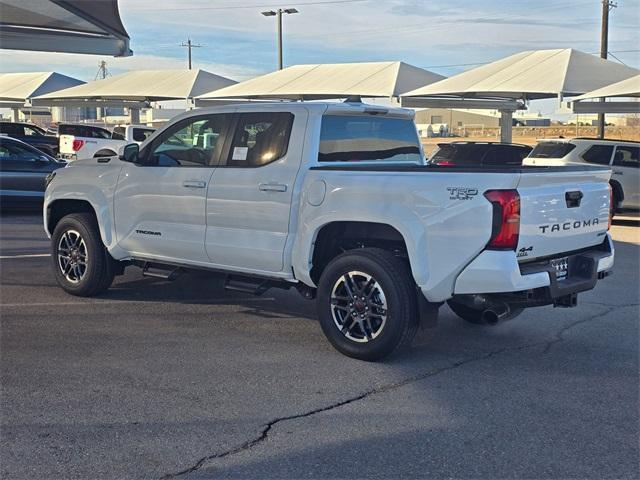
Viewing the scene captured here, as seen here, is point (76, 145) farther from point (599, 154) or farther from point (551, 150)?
Answer: point (599, 154)

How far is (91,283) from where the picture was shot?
7590 millimetres

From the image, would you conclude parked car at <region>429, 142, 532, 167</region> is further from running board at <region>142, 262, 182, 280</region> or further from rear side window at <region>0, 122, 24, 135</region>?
rear side window at <region>0, 122, 24, 135</region>

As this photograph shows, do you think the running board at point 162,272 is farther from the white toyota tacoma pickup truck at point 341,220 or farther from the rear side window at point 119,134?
the rear side window at point 119,134

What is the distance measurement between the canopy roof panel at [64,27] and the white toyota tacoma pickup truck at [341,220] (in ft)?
12.9

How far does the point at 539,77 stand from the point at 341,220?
18.9 meters

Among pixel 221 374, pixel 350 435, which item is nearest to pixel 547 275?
pixel 350 435

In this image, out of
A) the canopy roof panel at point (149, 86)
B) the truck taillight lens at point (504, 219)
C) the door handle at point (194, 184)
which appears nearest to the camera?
the truck taillight lens at point (504, 219)

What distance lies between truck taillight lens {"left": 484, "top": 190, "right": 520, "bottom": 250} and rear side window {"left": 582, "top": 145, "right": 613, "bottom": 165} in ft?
37.9

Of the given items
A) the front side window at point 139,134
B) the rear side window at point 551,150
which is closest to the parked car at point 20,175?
the rear side window at point 551,150

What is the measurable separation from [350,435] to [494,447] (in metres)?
0.80

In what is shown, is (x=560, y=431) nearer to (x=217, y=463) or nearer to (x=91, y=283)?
(x=217, y=463)

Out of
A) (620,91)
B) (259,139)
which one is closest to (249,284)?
(259,139)

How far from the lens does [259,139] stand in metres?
6.47

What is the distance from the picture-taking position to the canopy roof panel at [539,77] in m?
22.2
